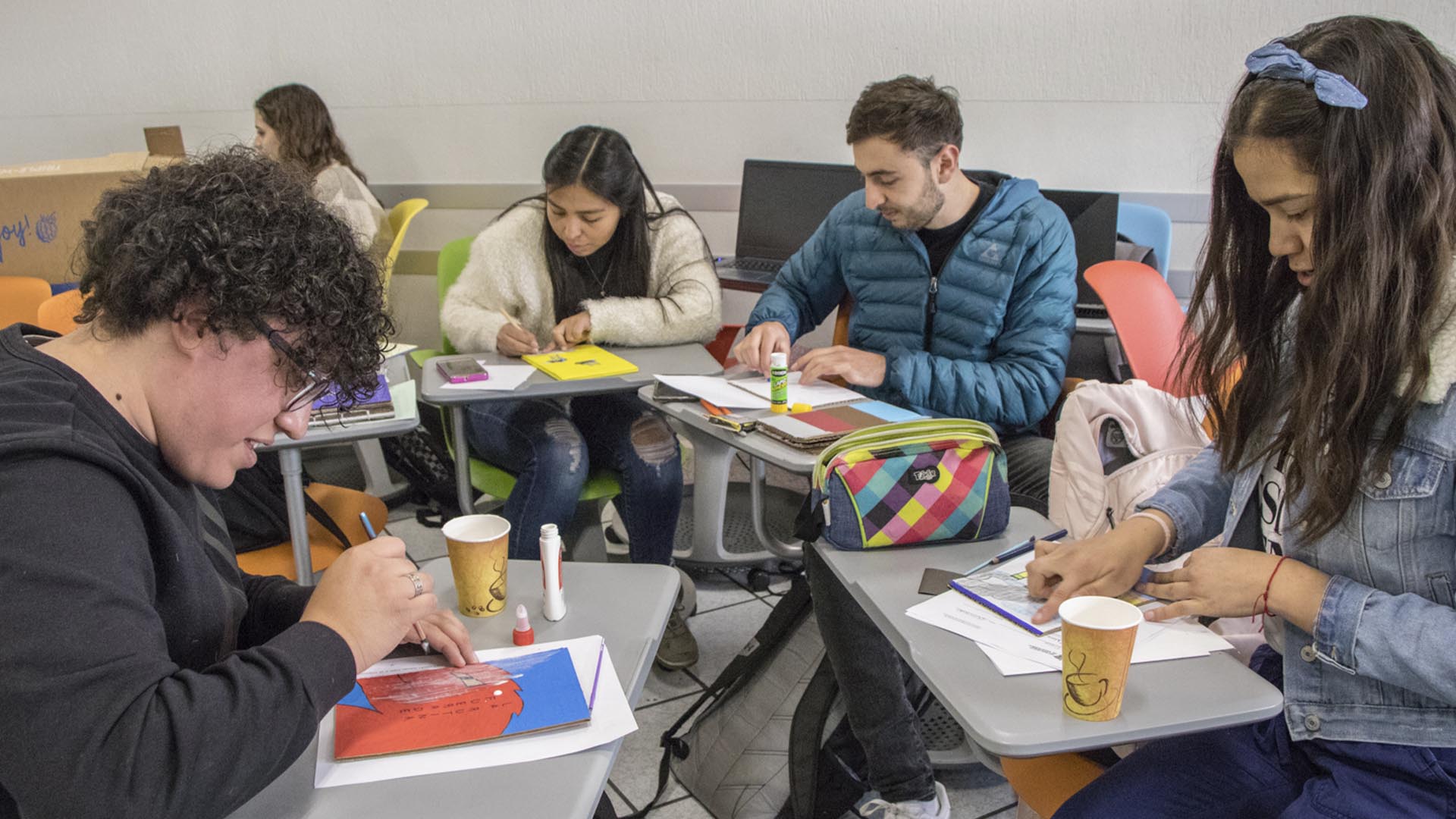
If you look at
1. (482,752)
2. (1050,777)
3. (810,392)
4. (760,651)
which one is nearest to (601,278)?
(810,392)

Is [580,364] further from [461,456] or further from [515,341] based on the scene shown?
[461,456]

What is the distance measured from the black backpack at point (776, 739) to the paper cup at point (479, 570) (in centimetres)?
80

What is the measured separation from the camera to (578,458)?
2.45 metres

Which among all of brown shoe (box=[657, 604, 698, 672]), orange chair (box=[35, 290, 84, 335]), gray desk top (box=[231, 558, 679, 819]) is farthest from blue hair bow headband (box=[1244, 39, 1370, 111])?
orange chair (box=[35, 290, 84, 335])

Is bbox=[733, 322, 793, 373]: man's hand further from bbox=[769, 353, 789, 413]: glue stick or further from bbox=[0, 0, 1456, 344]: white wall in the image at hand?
bbox=[0, 0, 1456, 344]: white wall

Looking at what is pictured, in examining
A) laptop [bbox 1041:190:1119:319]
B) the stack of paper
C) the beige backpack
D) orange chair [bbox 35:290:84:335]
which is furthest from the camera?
laptop [bbox 1041:190:1119:319]

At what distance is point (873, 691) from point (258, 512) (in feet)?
3.85

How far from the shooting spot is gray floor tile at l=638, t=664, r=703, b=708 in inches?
94.3

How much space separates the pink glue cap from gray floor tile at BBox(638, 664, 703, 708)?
1238 millimetres

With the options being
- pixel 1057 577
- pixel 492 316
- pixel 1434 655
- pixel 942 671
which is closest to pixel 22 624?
pixel 942 671

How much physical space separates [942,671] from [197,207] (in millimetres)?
837

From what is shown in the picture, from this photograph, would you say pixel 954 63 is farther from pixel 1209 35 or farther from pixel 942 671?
pixel 942 671

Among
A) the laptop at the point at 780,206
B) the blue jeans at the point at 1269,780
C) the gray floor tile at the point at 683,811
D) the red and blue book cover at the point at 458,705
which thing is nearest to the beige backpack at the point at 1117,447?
the blue jeans at the point at 1269,780

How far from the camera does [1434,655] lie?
1.05 m
